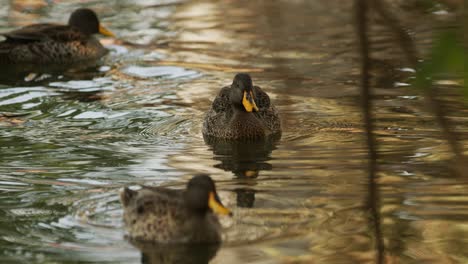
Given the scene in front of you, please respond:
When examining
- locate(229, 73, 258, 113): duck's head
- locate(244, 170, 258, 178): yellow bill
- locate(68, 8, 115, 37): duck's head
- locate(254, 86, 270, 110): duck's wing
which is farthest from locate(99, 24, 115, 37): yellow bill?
locate(244, 170, 258, 178): yellow bill

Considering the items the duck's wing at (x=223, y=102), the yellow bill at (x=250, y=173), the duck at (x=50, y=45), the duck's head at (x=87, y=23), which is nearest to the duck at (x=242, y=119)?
the duck's wing at (x=223, y=102)

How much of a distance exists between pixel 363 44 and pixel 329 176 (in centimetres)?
615

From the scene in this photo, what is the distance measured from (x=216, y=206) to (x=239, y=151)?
347 centimetres

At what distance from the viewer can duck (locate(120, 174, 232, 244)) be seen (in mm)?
6699

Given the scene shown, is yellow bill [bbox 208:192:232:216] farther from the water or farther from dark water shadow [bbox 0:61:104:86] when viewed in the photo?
dark water shadow [bbox 0:61:104:86]

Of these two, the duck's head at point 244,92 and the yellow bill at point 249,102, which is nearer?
the duck's head at point 244,92

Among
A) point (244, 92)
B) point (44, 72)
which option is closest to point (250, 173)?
point (244, 92)

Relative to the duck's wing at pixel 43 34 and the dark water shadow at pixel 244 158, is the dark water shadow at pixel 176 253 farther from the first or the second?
the duck's wing at pixel 43 34

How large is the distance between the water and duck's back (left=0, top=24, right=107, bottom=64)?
1.80ft


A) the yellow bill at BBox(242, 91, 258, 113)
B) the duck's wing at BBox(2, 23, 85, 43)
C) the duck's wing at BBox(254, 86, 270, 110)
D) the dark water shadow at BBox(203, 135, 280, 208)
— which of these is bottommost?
the dark water shadow at BBox(203, 135, 280, 208)

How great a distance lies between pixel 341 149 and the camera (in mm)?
9570

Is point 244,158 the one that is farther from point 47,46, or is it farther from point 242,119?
point 47,46

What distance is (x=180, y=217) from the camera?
6.77m

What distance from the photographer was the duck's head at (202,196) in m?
6.68
